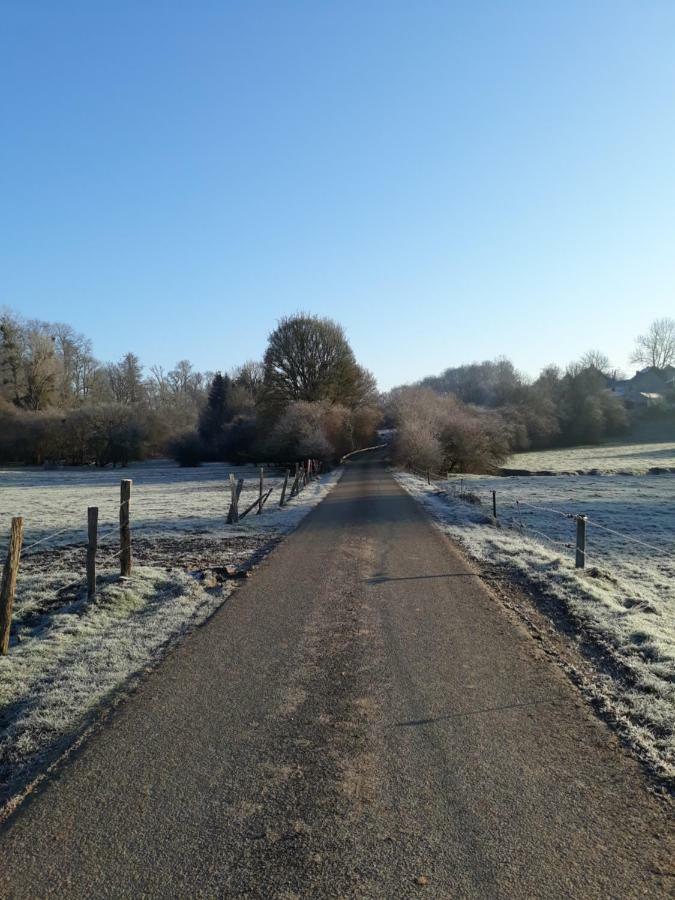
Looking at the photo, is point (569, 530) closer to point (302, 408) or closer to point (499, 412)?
point (302, 408)

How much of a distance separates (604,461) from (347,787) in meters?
55.7

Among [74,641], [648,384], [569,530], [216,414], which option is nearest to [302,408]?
[216,414]

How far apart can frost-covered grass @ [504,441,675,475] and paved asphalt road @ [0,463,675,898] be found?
41311 mm

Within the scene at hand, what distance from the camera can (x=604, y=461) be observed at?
54.1 m

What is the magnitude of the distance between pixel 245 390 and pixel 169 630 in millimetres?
62947

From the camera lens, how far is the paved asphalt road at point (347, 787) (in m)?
3.19

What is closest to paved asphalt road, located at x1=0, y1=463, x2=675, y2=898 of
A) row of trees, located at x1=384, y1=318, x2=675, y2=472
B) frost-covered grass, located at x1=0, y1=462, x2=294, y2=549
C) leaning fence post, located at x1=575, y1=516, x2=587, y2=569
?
leaning fence post, located at x1=575, y1=516, x2=587, y2=569

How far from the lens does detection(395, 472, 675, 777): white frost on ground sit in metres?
5.32

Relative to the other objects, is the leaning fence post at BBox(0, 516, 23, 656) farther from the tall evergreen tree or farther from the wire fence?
the tall evergreen tree

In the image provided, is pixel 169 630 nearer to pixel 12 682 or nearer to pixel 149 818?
pixel 12 682

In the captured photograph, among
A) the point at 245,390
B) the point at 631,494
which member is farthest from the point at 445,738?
the point at 245,390

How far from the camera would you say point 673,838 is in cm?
351

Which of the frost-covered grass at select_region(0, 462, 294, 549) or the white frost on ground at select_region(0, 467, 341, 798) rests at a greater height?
the frost-covered grass at select_region(0, 462, 294, 549)

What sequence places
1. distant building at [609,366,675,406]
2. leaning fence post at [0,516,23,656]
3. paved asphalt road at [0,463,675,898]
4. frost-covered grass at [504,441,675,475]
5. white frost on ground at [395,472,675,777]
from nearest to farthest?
paved asphalt road at [0,463,675,898] → white frost on ground at [395,472,675,777] → leaning fence post at [0,516,23,656] → frost-covered grass at [504,441,675,475] → distant building at [609,366,675,406]
